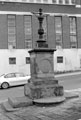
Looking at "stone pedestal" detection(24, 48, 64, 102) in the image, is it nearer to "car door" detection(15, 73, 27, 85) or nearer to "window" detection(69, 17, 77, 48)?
"car door" detection(15, 73, 27, 85)

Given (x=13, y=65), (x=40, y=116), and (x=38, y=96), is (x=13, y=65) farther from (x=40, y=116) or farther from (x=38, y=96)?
(x=40, y=116)

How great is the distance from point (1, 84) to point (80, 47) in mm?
20784

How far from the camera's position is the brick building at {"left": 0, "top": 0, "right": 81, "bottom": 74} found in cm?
3350

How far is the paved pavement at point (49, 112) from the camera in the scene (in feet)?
24.4

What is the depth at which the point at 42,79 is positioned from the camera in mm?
10391

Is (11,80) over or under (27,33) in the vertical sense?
under

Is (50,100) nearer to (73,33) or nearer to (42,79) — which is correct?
(42,79)

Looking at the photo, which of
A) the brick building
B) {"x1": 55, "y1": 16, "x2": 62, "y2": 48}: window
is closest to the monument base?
the brick building

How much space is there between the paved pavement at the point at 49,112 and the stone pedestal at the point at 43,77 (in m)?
0.83

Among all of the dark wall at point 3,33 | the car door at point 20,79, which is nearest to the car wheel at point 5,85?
the car door at point 20,79

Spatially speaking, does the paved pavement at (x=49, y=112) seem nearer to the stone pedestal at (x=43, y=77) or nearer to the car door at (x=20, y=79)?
the stone pedestal at (x=43, y=77)

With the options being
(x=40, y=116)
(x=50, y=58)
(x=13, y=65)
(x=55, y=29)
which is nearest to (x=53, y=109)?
(x=40, y=116)

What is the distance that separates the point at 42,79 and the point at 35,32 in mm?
24933

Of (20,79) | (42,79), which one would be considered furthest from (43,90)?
(20,79)
